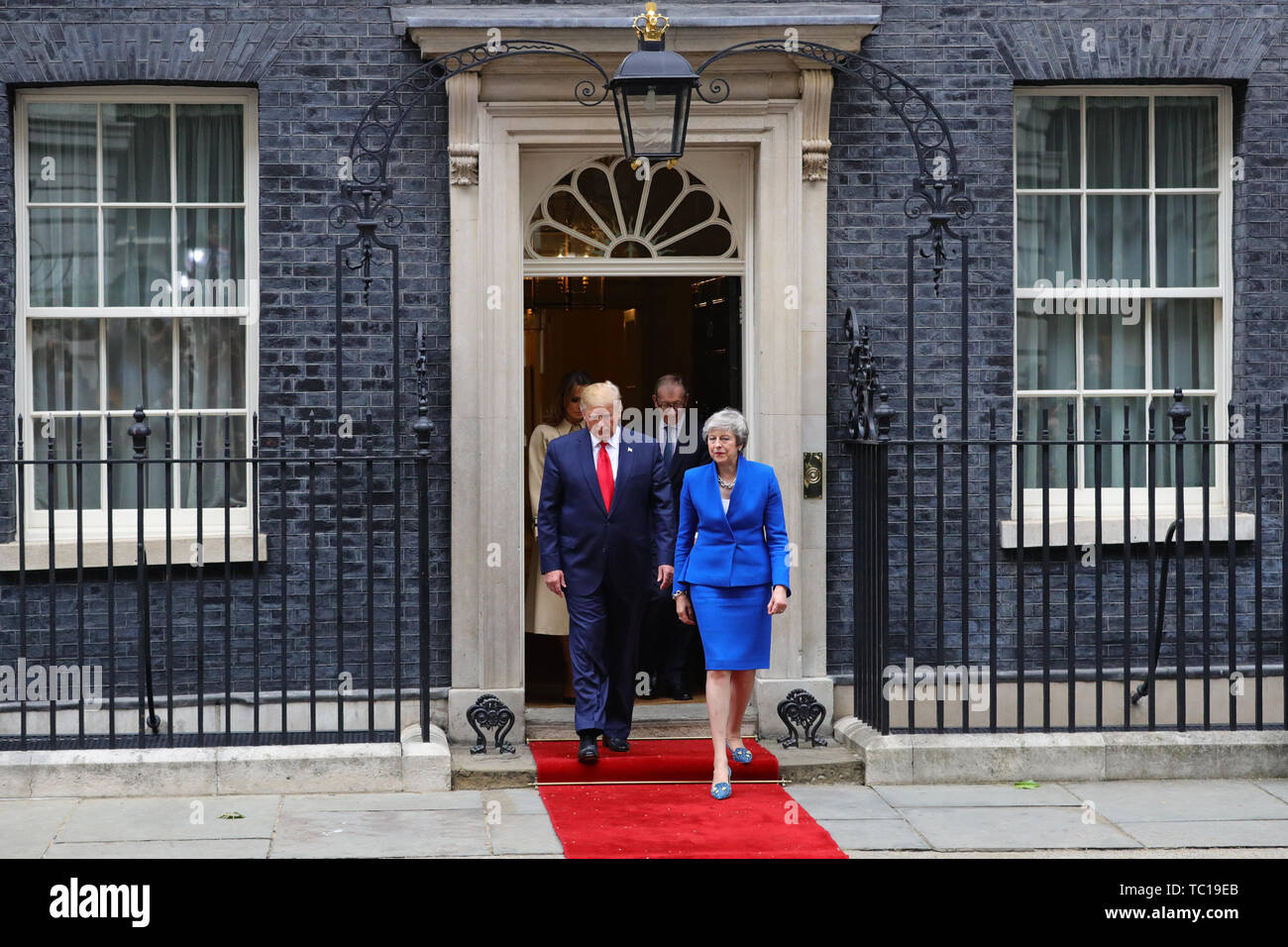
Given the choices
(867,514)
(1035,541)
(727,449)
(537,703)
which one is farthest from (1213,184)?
(537,703)

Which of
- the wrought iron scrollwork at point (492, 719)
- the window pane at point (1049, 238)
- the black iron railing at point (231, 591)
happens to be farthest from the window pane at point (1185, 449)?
the black iron railing at point (231, 591)

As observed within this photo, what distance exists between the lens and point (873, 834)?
23.0ft

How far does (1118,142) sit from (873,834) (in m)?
4.56

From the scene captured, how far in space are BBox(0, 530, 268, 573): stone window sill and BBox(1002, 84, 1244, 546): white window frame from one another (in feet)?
13.9

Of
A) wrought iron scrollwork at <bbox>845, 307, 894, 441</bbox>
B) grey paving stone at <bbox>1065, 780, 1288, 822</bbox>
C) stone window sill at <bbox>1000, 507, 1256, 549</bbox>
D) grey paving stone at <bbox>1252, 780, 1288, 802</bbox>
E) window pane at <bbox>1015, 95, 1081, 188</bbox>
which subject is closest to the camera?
grey paving stone at <bbox>1065, 780, 1288, 822</bbox>

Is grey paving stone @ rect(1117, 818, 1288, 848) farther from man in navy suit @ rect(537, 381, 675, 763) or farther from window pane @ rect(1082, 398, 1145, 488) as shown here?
window pane @ rect(1082, 398, 1145, 488)

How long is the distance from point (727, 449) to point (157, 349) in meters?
3.43

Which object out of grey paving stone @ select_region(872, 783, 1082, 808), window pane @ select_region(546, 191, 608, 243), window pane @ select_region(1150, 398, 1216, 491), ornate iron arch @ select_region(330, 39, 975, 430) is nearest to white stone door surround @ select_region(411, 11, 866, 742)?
ornate iron arch @ select_region(330, 39, 975, 430)

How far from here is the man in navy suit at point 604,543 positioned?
8.26 meters

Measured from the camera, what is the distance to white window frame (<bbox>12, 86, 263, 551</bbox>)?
346 inches

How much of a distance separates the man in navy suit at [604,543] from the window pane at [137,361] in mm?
2311

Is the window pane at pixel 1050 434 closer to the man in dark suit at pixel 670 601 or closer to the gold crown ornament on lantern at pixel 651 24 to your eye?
the man in dark suit at pixel 670 601

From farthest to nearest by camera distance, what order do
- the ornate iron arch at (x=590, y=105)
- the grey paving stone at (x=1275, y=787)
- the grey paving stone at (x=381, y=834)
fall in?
1. the ornate iron arch at (x=590, y=105)
2. the grey paving stone at (x=1275, y=787)
3. the grey paving stone at (x=381, y=834)

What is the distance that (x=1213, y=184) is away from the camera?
9422 millimetres
